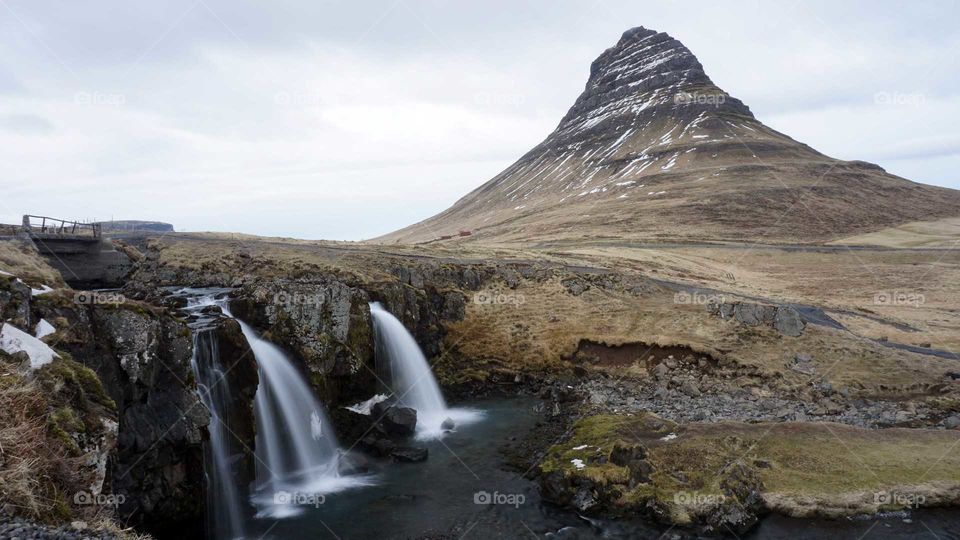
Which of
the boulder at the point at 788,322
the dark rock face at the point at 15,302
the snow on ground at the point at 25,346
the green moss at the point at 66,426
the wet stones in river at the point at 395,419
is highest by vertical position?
the dark rock face at the point at 15,302

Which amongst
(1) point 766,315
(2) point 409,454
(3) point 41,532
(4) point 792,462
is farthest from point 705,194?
(3) point 41,532

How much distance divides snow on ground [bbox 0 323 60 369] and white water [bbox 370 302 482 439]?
810 inches

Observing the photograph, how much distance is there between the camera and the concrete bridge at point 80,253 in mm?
32844

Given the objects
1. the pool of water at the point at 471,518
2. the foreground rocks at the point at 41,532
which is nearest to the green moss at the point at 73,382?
the foreground rocks at the point at 41,532

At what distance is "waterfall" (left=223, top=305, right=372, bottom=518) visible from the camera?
23.1 metres

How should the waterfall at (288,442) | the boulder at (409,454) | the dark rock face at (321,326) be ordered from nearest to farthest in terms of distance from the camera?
the waterfall at (288,442)
the boulder at (409,454)
the dark rock face at (321,326)

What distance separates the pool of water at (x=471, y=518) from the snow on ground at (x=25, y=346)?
10.1 meters

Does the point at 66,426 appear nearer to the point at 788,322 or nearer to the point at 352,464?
the point at 352,464

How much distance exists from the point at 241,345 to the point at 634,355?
26.5 meters

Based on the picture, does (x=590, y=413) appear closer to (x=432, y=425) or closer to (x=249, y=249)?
(x=432, y=425)

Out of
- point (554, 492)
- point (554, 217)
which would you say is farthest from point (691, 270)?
point (554, 217)

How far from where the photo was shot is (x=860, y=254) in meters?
91.1

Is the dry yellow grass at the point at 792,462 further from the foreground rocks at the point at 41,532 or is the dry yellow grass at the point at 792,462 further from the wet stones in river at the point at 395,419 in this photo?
the foreground rocks at the point at 41,532

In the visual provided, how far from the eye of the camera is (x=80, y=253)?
35438 millimetres
